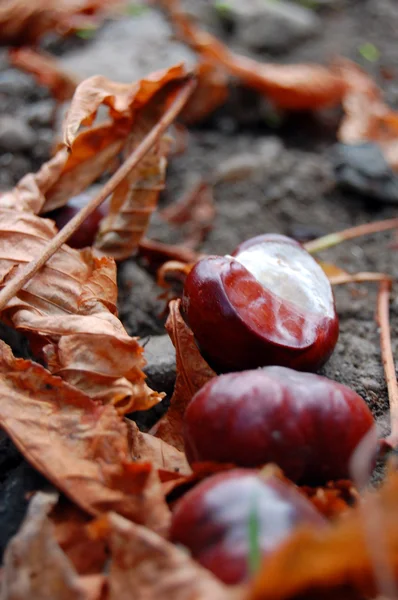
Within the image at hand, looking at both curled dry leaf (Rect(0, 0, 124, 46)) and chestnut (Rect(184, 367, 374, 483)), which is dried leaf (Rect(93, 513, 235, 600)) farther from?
curled dry leaf (Rect(0, 0, 124, 46))

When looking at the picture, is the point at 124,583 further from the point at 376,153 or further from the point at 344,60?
the point at 344,60

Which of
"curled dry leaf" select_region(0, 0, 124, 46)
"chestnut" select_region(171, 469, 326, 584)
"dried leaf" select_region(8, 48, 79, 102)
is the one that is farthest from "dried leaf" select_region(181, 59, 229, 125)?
"chestnut" select_region(171, 469, 326, 584)

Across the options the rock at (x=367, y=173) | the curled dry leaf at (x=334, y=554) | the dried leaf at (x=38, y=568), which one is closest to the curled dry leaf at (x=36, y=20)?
the rock at (x=367, y=173)

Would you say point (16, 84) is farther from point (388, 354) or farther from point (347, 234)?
point (388, 354)

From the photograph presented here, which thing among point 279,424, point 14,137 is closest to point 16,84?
point 14,137

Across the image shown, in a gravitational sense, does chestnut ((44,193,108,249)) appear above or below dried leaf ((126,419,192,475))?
above

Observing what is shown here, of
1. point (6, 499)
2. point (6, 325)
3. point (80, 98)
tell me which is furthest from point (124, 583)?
point (80, 98)

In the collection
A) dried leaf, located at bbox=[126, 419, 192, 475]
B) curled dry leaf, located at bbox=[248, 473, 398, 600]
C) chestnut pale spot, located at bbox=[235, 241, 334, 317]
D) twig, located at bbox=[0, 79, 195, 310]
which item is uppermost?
curled dry leaf, located at bbox=[248, 473, 398, 600]
